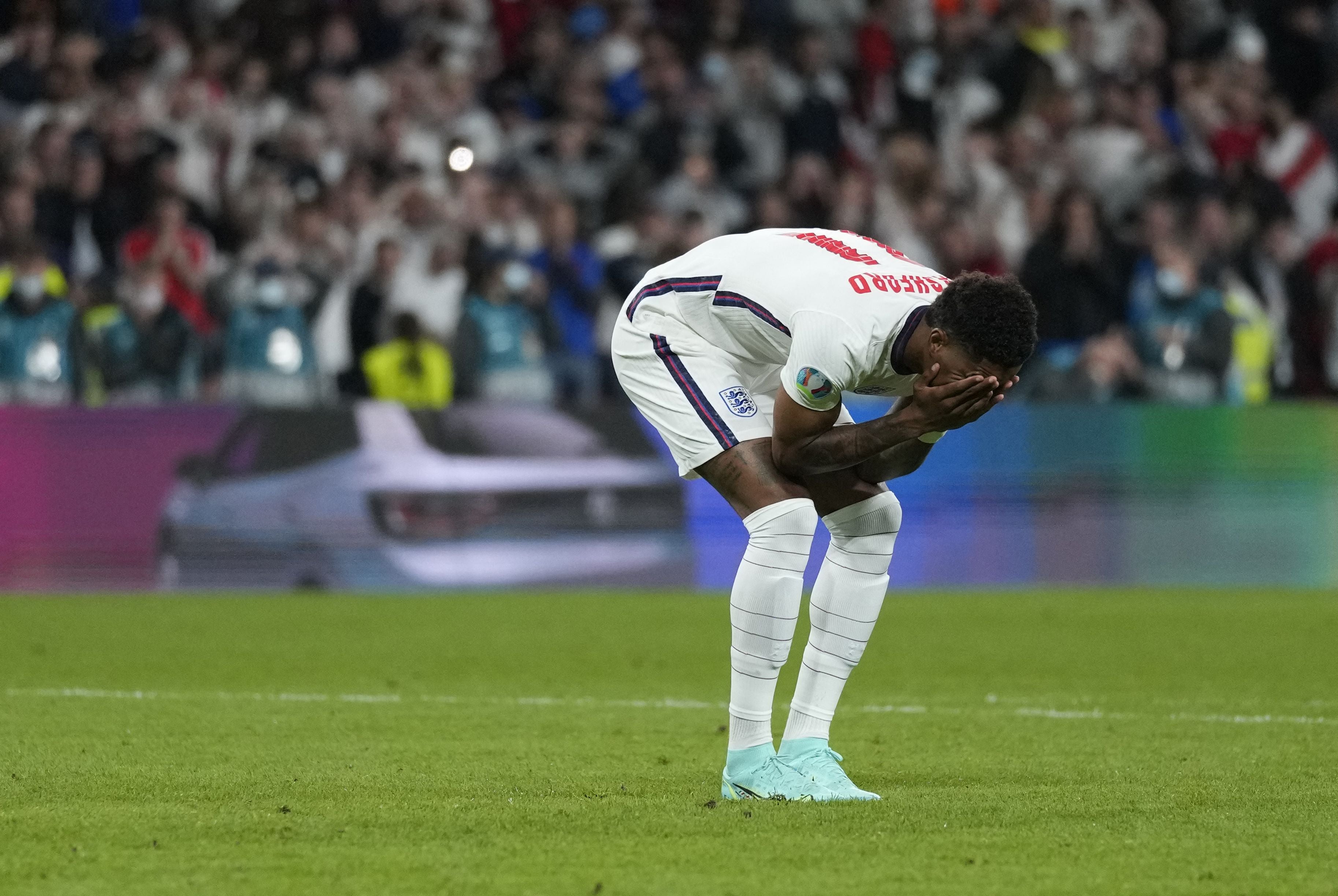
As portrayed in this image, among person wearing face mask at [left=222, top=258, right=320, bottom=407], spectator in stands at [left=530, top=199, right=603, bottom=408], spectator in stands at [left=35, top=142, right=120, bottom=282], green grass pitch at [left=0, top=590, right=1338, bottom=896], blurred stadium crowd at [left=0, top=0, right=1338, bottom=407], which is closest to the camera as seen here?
green grass pitch at [left=0, top=590, right=1338, bottom=896]

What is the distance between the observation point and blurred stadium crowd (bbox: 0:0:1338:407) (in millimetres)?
15102

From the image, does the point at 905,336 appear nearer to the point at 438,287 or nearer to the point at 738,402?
the point at 738,402

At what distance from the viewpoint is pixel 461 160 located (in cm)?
1662

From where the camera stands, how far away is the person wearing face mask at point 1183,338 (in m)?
15.8

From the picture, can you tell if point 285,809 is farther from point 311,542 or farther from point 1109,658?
point 311,542

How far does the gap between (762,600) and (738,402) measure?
606mm

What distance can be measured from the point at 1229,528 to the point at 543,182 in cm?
624

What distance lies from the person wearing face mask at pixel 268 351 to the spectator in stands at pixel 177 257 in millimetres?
426

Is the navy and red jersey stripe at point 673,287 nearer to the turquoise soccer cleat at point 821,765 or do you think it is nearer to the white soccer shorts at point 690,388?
the white soccer shorts at point 690,388

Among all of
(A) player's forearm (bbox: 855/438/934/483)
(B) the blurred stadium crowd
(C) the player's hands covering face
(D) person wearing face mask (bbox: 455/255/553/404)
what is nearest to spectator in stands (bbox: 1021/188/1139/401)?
(B) the blurred stadium crowd

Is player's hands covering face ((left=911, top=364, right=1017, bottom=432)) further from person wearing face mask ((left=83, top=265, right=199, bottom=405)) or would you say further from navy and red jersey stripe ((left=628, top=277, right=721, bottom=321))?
person wearing face mask ((left=83, top=265, right=199, bottom=405))

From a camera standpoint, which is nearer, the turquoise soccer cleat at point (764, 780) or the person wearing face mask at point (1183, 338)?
the turquoise soccer cleat at point (764, 780)

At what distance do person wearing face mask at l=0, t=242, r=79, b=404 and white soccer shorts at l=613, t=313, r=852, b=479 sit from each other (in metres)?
9.06

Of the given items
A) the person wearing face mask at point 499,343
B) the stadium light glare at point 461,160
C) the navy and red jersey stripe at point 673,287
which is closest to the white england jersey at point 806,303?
the navy and red jersey stripe at point 673,287
